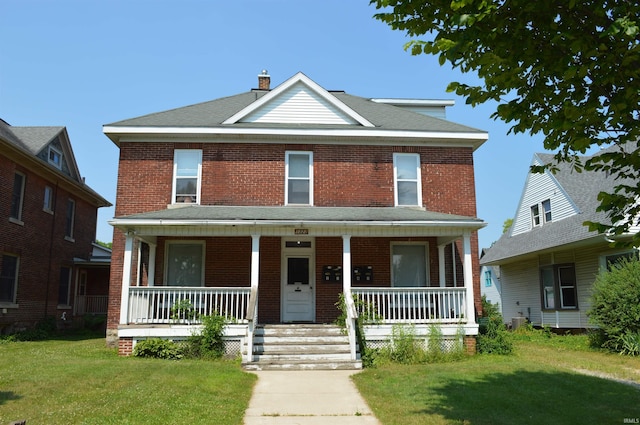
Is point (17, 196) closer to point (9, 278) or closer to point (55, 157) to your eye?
point (9, 278)

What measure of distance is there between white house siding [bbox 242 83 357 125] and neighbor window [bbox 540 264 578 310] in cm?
1086

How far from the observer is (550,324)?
66.6ft

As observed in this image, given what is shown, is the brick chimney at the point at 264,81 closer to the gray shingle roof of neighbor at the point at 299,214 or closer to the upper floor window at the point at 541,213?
the gray shingle roof of neighbor at the point at 299,214

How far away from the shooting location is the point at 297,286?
14703 millimetres

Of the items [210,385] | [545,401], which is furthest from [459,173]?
[210,385]

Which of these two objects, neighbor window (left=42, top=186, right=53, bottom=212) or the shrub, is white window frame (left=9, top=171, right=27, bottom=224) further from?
the shrub

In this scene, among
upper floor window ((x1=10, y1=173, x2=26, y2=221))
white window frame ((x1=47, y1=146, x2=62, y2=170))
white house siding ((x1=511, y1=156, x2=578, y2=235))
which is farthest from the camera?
white window frame ((x1=47, y1=146, x2=62, y2=170))

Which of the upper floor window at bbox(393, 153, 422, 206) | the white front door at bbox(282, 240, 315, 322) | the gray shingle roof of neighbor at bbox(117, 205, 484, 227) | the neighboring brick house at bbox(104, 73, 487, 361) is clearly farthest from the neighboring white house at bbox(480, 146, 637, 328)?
the white front door at bbox(282, 240, 315, 322)

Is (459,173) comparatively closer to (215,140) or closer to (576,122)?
(215,140)

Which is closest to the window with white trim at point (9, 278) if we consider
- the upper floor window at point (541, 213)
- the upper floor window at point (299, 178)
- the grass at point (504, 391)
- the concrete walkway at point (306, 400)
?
the upper floor window at point (299, 178)

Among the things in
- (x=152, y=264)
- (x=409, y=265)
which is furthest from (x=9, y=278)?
(x=409, y=265)

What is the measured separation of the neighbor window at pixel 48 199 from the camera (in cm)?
2069

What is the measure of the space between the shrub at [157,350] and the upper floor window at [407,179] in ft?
24.8

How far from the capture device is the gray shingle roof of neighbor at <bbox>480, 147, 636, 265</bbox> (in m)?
17.4
